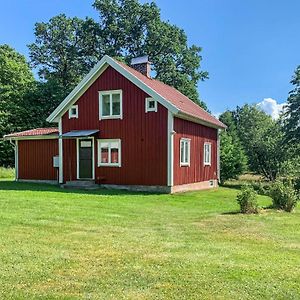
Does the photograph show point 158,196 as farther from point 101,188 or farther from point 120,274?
point 120,274

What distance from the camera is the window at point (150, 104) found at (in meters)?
18.3

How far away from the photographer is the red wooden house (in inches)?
717

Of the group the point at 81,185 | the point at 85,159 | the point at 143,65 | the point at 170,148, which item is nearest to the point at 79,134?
the point at 85,159

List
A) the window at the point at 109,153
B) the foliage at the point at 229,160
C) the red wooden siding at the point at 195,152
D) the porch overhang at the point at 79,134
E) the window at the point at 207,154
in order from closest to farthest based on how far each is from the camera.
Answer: the red wooden siding at the point at 195,152
the porch overhang at the point at 79,134
the window at the point at 109,153
the window at the point at 207,154
the foliage at the point at 229,160

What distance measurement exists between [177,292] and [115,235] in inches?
128

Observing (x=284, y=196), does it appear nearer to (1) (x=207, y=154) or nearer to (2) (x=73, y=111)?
(1) (x=207, y=154)

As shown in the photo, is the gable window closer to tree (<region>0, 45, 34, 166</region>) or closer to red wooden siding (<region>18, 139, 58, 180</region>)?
red wooden siding (<region>18, 139, 58, 180</region>)

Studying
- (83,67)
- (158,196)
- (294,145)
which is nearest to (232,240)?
(158,196)

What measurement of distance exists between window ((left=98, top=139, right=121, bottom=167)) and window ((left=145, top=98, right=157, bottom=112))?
6.89 feet

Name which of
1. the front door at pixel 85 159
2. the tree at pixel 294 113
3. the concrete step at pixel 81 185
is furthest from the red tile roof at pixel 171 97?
the tree at pixel 294 113

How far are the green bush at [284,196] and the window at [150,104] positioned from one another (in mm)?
7492

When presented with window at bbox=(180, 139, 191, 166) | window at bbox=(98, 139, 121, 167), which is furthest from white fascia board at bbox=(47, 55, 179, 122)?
window at bbox=(98, 139, 121, 167)

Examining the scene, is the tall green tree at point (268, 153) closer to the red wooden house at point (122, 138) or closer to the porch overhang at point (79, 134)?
the red wooden house at point (122, 138)

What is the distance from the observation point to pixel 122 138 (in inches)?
750
